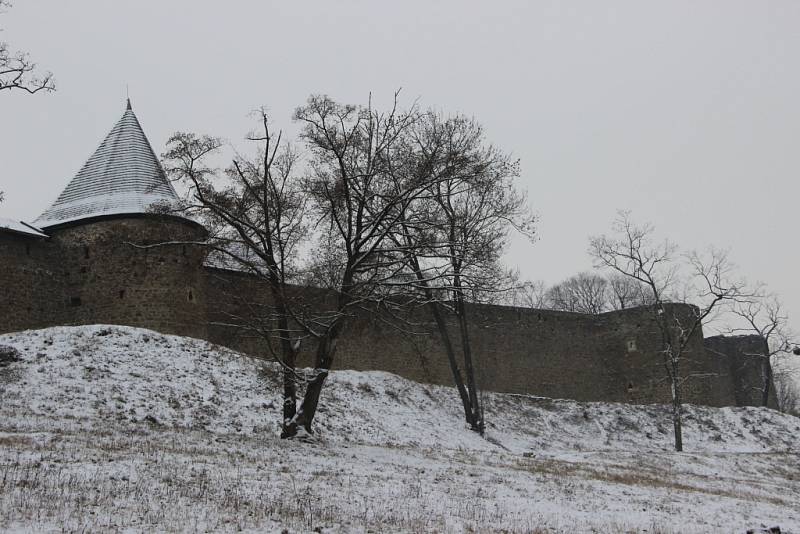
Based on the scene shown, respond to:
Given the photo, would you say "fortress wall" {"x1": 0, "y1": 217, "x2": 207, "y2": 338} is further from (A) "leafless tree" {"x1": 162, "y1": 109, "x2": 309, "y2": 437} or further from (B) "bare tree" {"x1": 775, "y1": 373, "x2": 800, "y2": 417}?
(B) "bare tree" {"x1": 775, "y1": 373, "x2": 800, "y2": 417}

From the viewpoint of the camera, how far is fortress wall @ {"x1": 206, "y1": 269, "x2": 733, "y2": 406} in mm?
26273

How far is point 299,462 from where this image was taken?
1210 cm

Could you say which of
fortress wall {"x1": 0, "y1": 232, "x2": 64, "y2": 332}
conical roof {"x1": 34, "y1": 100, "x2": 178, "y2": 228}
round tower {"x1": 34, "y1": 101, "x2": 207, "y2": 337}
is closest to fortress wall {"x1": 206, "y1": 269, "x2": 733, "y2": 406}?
round tower {"x1": 34, "y1": 101, "x2": 207, "y2": 337}

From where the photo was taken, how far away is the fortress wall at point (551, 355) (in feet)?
86.2

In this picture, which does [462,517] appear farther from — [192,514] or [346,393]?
[346,393]

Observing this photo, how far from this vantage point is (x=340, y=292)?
14.7 meters

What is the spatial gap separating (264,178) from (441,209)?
313 inches

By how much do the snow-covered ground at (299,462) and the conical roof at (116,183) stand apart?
4054 millimetres

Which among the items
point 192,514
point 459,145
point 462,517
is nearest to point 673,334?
point 459,145

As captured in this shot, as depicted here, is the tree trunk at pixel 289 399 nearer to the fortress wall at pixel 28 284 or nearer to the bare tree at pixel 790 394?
the fortress wall at pixel 28 284

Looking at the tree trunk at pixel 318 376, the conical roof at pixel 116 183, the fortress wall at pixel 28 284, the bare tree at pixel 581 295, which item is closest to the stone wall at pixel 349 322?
the fortress wall at pixel 28 284

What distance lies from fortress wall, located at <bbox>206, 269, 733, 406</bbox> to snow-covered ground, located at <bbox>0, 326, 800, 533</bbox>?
2379mm

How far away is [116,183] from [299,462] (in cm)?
1281

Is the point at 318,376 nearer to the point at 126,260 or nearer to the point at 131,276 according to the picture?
the point at 131,276
